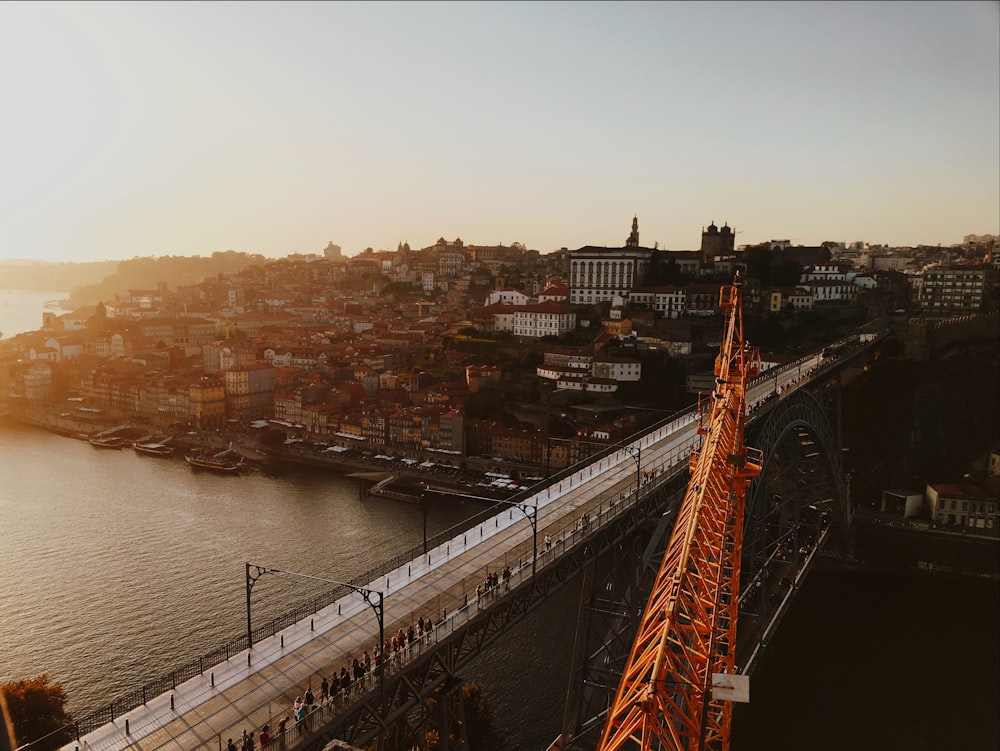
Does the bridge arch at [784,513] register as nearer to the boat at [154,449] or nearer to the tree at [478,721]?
the tree at [478,721]

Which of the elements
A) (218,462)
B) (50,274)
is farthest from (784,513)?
(50,274)

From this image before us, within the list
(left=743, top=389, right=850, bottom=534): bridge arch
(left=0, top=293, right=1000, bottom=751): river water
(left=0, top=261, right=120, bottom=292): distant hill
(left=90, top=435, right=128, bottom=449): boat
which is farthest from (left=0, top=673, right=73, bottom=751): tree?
(left=0, top=261, right=120, bottom=292): distant hill

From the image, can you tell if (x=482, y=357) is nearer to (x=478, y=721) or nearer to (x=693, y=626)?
(x=478, y=721)

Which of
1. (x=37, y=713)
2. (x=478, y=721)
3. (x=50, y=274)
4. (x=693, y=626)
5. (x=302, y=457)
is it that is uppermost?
(x=50, y=274)

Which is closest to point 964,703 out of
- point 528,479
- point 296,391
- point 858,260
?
point 528,479

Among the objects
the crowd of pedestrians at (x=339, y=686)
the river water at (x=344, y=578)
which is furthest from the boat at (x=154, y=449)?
the crowd of pedestrians at (x=339, y=686)

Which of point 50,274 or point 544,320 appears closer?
point 544,320
